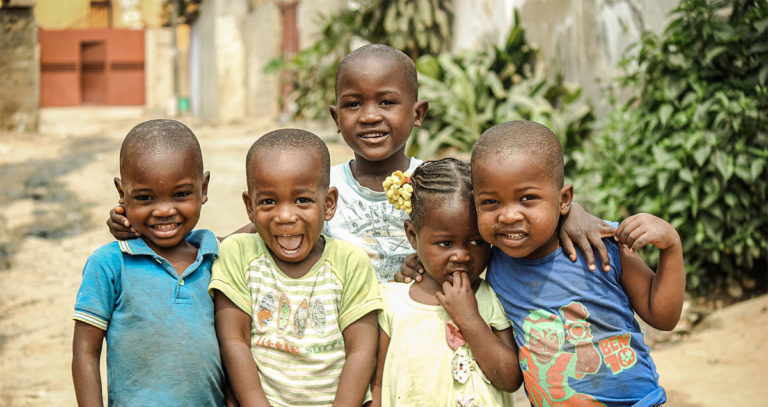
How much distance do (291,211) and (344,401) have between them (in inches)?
21.9

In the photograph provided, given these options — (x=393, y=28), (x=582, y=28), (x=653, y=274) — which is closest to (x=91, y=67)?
(x=393, y=28)

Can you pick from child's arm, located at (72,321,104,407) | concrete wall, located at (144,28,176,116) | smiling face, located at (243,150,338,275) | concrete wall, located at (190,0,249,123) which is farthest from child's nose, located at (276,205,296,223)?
concrete wall, located at (144,28,176,116)

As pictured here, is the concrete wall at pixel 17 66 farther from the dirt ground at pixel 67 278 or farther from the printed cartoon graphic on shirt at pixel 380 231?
the printed cartoon graphic on shirt at pixel 380 231

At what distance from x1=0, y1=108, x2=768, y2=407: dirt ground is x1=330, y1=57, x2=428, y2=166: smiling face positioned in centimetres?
199

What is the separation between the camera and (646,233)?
1806 mm

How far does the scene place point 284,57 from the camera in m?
13.4

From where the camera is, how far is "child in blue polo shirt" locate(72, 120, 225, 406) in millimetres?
1935

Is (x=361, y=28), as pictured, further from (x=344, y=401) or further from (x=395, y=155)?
(x=344, y=401)

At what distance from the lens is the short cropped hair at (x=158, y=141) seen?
2008 mm

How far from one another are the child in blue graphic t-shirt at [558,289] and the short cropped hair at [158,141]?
841 millimetres

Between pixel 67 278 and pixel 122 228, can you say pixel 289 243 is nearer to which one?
pixel 122 228

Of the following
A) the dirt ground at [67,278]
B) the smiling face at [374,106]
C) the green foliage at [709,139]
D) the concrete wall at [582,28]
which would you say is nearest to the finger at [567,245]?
the smiling face at [374,106]

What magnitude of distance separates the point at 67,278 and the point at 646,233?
4.57 meters

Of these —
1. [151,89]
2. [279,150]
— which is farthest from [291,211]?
[151,89]
